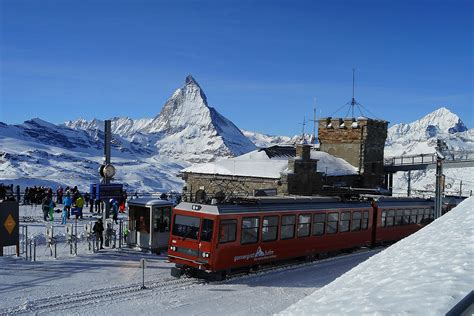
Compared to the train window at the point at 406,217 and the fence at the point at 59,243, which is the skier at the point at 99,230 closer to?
the fence at the point at 59,243

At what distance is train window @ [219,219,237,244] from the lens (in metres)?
16.4

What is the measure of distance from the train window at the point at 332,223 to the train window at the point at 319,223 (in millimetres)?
414

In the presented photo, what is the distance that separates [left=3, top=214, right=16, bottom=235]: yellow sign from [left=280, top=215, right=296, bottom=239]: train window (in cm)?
932

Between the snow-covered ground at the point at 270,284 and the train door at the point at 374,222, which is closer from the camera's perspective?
the snow-covered ground at the point at 270,284

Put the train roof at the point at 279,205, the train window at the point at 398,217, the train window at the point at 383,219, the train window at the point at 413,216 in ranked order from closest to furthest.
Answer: the train roof at the point at 279,205 < the train window at the point at 383,219 < the train window at the point at 398,217 < the train window at the point at 413,216

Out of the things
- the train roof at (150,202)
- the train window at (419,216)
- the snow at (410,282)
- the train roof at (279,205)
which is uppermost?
the snow at (410,282)

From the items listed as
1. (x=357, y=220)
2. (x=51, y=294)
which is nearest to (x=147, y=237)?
(x=51, y=294)

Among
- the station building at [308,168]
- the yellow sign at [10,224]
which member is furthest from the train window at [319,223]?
the yellow sign at [10,224]

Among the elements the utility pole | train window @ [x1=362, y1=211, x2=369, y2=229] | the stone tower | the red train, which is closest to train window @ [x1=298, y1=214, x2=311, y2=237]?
the red train

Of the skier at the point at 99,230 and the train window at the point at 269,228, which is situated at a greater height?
the train window at the point at 269,228

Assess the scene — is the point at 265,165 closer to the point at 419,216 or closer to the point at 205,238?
the point at 419,216

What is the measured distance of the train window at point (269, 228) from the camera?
17875 millimetres

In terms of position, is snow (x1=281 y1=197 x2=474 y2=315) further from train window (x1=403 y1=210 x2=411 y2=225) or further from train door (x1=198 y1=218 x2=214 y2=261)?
train window (x1=403 y1=210 x2=411 y2=225)

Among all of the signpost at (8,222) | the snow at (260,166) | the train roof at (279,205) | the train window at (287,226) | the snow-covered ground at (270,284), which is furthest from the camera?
the snow at (260,166)
